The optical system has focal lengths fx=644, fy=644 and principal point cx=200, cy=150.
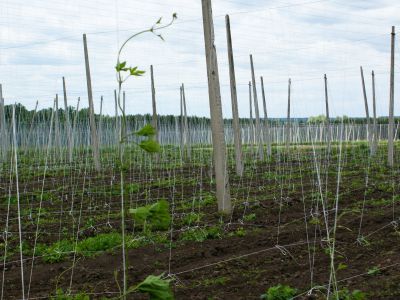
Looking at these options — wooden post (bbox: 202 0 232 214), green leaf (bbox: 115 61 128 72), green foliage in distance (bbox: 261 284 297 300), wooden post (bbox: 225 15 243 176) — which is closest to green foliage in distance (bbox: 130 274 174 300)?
green leaf (bbox: 115 61 128 72)

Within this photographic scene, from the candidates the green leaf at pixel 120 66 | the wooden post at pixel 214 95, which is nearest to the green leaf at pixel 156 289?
the green leaf at pixel 120 66

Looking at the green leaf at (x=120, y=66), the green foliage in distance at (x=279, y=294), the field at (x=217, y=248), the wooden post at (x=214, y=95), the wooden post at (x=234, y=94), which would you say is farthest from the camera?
the wooden post at (x=234, y=94)

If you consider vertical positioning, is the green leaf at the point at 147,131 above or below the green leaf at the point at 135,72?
below

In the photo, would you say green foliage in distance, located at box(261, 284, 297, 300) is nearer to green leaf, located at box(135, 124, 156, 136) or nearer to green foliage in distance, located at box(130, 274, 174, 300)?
green foliage in distance, located at box(130, 274, 174, 300)

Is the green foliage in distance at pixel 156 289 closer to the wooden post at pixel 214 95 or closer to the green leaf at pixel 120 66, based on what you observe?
the green leaf at pixel 120 66

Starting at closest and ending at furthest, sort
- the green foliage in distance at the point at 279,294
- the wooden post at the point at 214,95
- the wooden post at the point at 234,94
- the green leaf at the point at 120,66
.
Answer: the green leaf at the point at 120,66 → the green foliage in distance at the point at 279,294 → the wooden post at the point at 214,95 → the wooden post at the point at 234,94

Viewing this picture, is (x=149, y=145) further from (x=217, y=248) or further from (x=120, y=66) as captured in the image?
(x=217, y=248)

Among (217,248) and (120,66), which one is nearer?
(120,66)

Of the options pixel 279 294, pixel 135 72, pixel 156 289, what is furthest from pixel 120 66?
pixel 279 294

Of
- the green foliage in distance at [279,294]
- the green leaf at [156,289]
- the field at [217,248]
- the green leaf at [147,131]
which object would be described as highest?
the green leaf at [147,131]

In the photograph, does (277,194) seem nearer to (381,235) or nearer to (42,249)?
(381,235)

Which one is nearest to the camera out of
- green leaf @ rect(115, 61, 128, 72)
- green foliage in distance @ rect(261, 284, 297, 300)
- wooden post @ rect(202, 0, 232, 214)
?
green leaf @ rect(115, 61, 128, 72)

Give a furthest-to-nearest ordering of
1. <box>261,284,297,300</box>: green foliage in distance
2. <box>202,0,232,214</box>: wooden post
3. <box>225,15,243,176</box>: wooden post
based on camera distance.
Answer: <box>225,15,243,176</box>: wooden post < <box>202,0,232,214</box>: wooden post < <box>261,284,297,300</box>: green foliage in distance

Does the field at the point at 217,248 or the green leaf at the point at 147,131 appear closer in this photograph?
the green leaf at the point at 147,131
